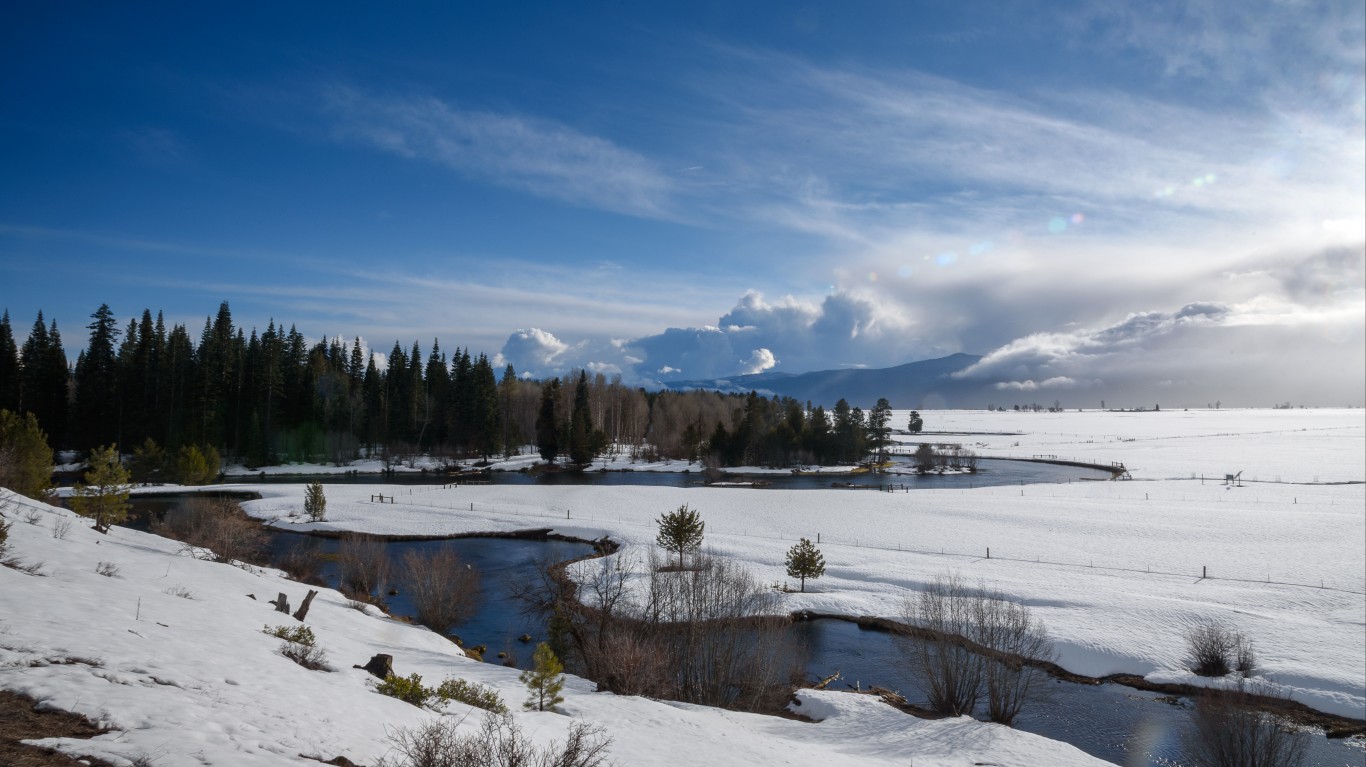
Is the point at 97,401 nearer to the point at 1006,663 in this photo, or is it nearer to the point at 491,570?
the point at 491,570

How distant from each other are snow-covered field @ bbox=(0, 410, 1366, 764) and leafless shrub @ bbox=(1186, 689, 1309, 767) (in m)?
3.47

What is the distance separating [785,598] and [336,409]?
291 ft

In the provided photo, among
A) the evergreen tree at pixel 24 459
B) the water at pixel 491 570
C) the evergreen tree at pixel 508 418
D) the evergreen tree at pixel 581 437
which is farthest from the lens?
the evergreen tree at pixel 508 418

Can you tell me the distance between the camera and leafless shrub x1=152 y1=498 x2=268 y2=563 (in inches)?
1287

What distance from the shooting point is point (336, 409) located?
10438cm

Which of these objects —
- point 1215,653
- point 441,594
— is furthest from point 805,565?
point 441,594

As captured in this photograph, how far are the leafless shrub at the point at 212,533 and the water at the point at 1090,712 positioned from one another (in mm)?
27922

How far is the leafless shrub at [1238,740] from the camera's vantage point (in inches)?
736

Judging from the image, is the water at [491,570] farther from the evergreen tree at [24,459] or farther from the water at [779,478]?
the water at [779,478]

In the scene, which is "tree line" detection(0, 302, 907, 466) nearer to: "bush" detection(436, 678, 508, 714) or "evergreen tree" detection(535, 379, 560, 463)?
"evergreen tree" detection(535, 379, 560, 463)

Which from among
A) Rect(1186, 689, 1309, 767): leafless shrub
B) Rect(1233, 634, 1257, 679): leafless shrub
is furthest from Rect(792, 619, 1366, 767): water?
Rect(1233, 634, 1257, 679): leafless shrub

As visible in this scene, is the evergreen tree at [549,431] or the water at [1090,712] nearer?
the water at [1090,712]

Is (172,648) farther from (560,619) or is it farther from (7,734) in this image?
(560,619)

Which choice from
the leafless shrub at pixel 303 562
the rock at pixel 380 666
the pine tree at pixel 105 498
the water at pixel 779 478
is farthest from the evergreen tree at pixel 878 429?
the rock at pixel 380 666
